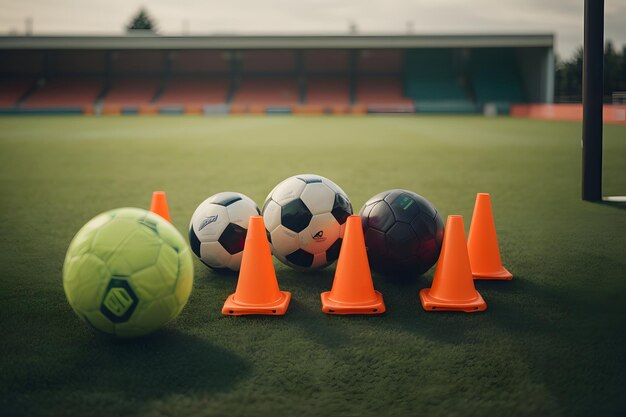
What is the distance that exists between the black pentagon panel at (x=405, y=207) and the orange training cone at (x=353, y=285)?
0.49 m

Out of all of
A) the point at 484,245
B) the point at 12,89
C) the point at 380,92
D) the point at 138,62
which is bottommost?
the point at 484,245

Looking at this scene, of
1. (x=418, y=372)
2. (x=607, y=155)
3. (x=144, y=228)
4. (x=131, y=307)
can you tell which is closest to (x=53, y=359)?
(x=131, y=307)

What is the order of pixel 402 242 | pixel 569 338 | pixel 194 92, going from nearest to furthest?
pixel 569 338 → pixel 402 242 → pixel 194 92

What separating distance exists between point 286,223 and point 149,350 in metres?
→ 1.68

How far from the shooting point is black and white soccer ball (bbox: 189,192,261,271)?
15.9 feet

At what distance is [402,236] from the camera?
177 inches

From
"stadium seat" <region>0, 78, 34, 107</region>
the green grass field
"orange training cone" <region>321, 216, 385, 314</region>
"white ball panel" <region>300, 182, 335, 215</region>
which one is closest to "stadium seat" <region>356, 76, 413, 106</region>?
"stadium seat" <region>0, 78, 34, 107</region>

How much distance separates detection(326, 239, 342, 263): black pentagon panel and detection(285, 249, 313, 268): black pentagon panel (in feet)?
0.47

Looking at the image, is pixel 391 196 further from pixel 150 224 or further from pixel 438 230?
pixel 150 224

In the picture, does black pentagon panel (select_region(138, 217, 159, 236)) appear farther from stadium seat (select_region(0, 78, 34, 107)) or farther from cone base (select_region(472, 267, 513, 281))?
stadium seat (select_region(0, 78, 34, 107))

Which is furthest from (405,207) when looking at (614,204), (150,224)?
(614,204)

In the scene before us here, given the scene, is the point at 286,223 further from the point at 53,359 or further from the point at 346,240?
the point at 53,359

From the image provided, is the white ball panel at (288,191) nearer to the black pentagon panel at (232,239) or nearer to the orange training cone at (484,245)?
the black pentagon panel at (232,239)

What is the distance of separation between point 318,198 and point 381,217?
21.4 inches
